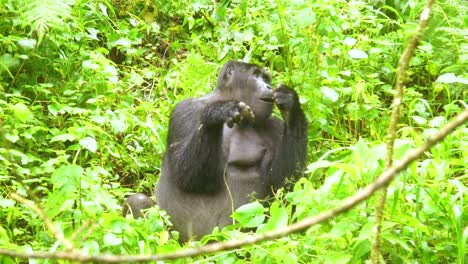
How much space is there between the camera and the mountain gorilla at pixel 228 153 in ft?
13.3

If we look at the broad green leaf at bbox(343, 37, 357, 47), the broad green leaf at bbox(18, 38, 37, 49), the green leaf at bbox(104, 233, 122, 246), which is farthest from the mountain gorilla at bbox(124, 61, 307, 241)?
the green leaf at bbox(104, 233, 122, 246)

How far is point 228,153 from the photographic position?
4246mm

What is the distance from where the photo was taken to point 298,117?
4152 millimetres

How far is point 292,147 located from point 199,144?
1.58ft

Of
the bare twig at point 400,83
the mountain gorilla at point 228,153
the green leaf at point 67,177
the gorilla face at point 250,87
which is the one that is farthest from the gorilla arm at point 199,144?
the bare twig at point 400,83

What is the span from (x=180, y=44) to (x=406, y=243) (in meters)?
3.65

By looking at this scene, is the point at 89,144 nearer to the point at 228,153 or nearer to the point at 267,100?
the point at 228,153

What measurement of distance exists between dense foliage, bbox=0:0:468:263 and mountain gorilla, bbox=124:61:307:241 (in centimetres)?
25

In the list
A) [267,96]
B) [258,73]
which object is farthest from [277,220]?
[258,73]

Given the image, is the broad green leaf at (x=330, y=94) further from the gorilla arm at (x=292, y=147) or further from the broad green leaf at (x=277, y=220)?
the broad green leaf at (x=277, y=220)

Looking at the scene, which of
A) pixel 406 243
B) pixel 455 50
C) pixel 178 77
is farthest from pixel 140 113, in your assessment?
pixel 406 243

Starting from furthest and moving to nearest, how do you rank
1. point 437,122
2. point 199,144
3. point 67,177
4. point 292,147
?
point 292,147 < point 199,144 < point 437,122 < point 67,177

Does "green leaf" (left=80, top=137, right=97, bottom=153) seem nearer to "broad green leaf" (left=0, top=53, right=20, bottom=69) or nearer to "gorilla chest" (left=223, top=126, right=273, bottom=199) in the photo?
"gorilla chest" (left=223, top=126, right=273, bottom=199)

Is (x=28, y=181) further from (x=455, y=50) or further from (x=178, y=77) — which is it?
(x=455, y=50)
